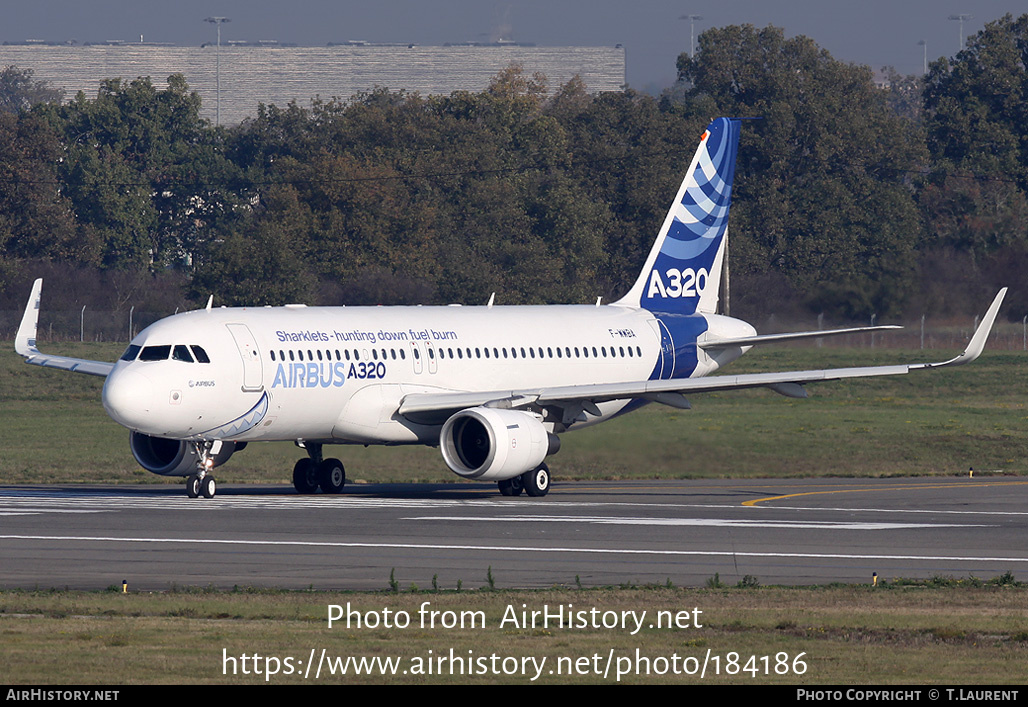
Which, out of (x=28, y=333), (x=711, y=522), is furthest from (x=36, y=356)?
(x=711, y=522)

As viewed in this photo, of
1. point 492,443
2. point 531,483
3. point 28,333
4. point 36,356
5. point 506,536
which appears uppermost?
point 28,333

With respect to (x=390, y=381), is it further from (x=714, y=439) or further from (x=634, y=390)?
(x=714, y=439)

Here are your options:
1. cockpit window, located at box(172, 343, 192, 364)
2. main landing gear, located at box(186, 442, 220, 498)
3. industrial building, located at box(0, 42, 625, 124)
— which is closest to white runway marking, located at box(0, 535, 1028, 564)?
cockpit window, located at box(172, 343, 192, 364)

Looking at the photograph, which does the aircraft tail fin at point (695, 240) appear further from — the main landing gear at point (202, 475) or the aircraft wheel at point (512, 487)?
the main landing gear at point (202, 475)

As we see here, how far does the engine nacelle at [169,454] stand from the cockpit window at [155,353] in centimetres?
223

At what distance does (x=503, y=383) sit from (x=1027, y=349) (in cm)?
4010

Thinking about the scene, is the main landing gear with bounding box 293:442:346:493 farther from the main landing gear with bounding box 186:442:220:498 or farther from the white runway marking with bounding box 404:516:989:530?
the white runway marking with bounding box 404:516:989:530

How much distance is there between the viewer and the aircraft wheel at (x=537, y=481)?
118 feet

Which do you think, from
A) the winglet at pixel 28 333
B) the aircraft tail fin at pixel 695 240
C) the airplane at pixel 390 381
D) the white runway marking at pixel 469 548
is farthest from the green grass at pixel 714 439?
the white runway marking at pixel 469 548

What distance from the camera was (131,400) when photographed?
32.4 meters

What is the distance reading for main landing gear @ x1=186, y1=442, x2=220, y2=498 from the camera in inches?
1366

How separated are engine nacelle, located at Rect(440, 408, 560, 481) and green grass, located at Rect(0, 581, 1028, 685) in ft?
45.3

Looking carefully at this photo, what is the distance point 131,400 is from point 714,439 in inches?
571

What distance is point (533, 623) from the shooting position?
Answer: 17516 mm
